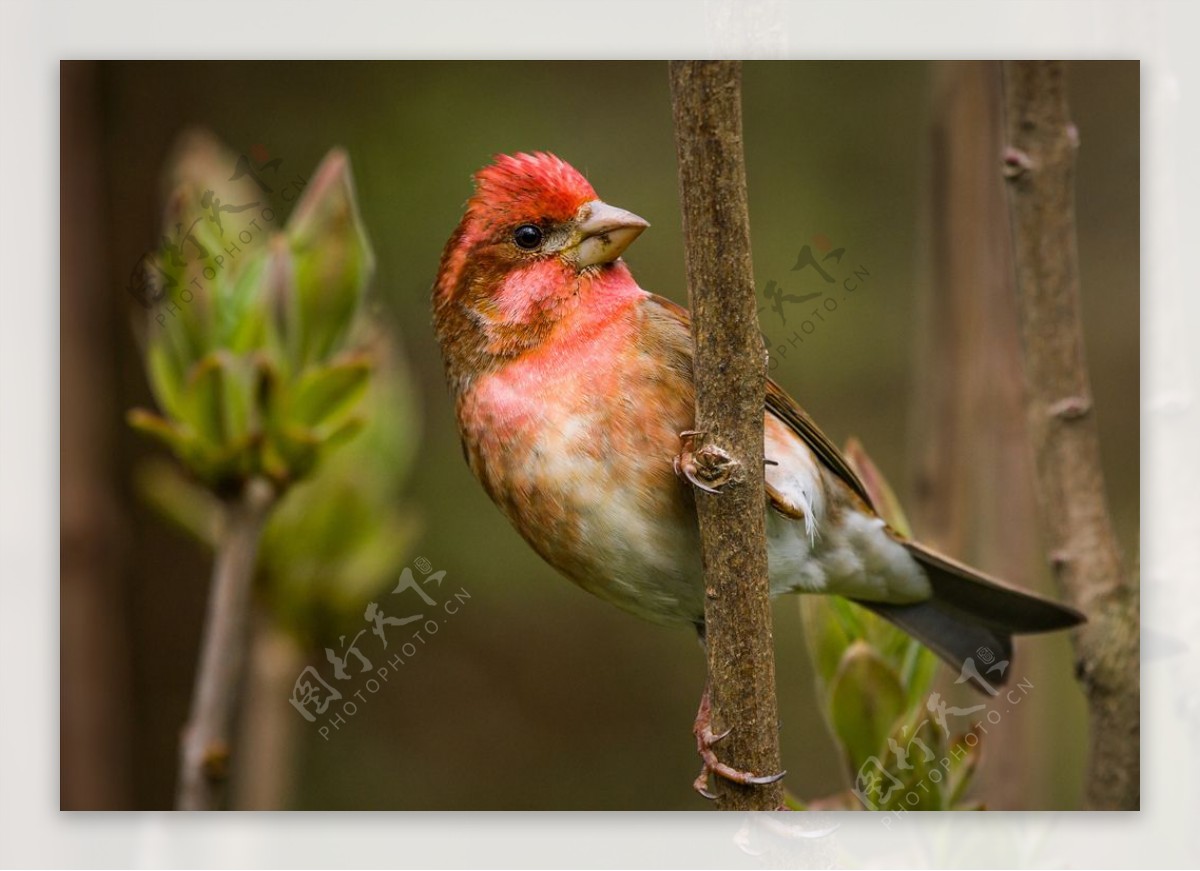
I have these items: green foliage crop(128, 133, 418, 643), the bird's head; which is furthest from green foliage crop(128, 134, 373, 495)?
the bird's head

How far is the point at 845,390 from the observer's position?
248 cm

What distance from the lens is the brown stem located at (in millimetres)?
1781

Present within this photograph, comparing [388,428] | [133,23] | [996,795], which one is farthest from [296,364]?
[996,795]

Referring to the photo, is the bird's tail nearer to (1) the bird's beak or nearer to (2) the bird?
(2) the bird

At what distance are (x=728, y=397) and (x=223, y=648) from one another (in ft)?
2.50

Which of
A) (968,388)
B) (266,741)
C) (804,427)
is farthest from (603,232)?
(266,741)

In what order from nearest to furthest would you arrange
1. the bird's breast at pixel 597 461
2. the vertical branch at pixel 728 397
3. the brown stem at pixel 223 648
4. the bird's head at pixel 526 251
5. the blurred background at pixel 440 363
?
1. the vertical branch at pixel 728 397
2. the brown stem at pixel 223 648
3. the bird's breast at pixel 597 461
4. the bird's head at pixel 526 251
5. the blurred background at pixel 440 363

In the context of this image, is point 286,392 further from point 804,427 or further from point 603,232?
point 804,427

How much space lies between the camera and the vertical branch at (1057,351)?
6.91ft

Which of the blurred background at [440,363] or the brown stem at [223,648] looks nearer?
the brown stem at [223,648]

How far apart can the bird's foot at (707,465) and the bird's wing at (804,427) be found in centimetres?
31

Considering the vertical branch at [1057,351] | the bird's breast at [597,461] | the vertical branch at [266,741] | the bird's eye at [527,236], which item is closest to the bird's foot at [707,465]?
the bird's breast at [597,461]

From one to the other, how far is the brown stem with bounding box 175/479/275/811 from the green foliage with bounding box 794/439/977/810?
87 centimetres

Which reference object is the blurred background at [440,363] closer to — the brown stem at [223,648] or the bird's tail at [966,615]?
the bird's tail at [966,615]
